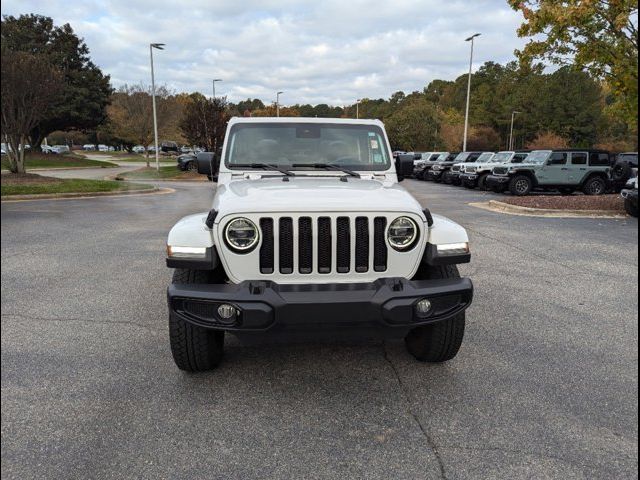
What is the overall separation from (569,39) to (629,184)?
393 cm

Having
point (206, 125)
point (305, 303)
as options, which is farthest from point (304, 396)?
point (206, 125)

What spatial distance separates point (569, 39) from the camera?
1065 centimetres

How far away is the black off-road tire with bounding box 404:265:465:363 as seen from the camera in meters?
2.99

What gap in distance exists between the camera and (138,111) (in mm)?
40781

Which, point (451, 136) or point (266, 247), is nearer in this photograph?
→ point (266, 247)

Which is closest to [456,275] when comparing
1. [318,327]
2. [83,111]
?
[318,327]

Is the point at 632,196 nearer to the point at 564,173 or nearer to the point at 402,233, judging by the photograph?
the point at 564,173

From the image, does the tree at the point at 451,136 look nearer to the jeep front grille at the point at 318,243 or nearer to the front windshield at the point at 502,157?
the front windshield at the point at 502,157

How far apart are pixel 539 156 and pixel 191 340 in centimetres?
1694

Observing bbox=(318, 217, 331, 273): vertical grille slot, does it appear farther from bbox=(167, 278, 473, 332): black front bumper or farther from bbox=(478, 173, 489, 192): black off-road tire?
bbox=(478, 173, 489, 192): black off-road tire

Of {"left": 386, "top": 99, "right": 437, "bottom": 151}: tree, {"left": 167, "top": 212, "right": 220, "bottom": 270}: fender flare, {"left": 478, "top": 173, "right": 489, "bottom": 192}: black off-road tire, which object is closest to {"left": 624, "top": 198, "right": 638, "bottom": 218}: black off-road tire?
{"left": 478, "top": 173, "right": 489, "bottom": 192}: black off-road tire

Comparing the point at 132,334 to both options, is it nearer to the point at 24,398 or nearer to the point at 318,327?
the point at 24,398

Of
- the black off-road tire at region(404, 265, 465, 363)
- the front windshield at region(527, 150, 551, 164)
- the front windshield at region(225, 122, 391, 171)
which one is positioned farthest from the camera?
the front windshield at region(527, 150, 551, 164)

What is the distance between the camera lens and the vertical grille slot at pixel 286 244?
2.68 m
